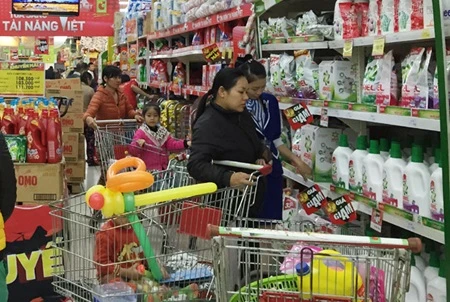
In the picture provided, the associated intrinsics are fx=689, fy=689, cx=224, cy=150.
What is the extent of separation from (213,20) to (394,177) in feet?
11.1

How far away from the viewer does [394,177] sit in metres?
3.16

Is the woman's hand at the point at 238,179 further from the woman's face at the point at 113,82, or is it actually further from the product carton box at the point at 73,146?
the woman's face at the point at 113,82

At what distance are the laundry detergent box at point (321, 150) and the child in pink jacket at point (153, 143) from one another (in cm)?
193

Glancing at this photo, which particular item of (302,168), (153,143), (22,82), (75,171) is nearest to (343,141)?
(302,168)

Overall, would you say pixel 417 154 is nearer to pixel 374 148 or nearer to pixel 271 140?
pixel 374 148

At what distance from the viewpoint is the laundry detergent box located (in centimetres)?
402

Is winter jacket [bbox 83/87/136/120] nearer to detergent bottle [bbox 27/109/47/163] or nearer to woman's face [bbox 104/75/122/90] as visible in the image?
woman's face [bbox 104/75/122/90]

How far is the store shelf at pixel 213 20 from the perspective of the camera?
5216 mm

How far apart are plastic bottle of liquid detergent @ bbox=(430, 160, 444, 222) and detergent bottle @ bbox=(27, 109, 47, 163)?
2.64 m

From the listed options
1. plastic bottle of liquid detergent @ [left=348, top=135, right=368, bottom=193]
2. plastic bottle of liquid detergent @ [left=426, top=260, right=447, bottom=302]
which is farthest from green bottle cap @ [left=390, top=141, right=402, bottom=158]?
plastic bottle of liquid detergent @ [left=426, top=260, right=447, bottom=302]

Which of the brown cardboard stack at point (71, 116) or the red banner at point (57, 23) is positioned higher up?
the red banner at point (57, 23)

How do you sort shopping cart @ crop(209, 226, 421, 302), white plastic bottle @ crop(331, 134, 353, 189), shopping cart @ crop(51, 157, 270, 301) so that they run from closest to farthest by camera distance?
1. shopping cart @ crop(209, 226, 421, 302)
2. shopping cart @ crop(51, 157, 270, 301)
3. white plastic bottle @ crop(331, 134, 353, 189)

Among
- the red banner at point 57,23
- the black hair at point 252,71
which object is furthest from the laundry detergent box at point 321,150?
the red banner at point 57,23

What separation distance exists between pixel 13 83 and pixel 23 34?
27.1 feet
